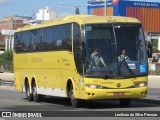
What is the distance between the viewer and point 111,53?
19.9 m

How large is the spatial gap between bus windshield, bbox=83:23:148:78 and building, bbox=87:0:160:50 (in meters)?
128

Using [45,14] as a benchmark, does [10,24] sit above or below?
below

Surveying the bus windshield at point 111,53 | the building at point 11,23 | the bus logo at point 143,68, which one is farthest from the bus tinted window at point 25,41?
the building at point 11,23

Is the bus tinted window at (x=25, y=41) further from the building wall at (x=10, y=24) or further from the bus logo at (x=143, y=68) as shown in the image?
the building wall at (x=10, y=24)

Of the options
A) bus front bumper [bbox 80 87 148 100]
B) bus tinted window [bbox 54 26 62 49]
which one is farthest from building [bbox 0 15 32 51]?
bus front bumper [bbox 80 87 148 100]

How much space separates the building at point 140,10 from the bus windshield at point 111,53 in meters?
128

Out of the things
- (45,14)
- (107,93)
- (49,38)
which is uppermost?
(45,14)

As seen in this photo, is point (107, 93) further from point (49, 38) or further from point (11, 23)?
point (11, 23)

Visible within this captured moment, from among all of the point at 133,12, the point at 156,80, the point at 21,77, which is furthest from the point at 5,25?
the point at 21,77

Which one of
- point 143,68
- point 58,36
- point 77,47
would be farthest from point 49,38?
point 143,68

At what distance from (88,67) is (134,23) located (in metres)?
2.48

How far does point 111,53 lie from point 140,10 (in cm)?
13933

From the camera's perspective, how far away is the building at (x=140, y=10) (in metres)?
150

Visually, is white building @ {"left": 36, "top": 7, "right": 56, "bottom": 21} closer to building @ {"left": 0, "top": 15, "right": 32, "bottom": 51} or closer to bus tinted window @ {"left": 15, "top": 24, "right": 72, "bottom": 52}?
building @ {"left": 0, "top": 15, "right": 32, "bottom": 51}
